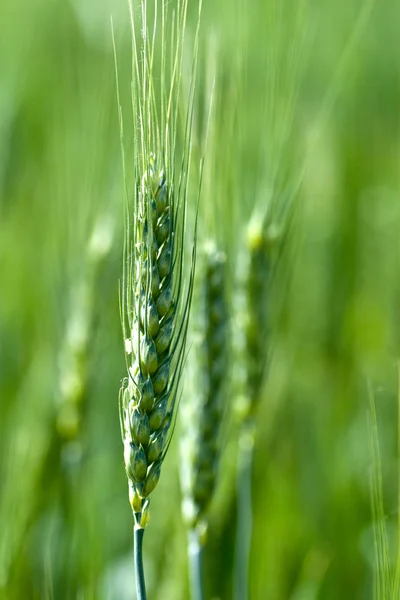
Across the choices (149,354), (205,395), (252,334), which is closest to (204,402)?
(205,395)

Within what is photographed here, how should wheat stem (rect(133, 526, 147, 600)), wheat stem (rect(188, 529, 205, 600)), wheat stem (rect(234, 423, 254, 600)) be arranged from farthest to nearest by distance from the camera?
wheat stem (rect(234, 423, 254, 600)) → wheat stem (rect(188, 529, 205, 600)) → wheat stem (rect(133, 526, 147, 600))

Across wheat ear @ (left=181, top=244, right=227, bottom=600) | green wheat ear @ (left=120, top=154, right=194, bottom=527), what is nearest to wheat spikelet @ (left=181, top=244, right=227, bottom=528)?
wheat ear @ (left=181, top=244, right=227, bottom=600)

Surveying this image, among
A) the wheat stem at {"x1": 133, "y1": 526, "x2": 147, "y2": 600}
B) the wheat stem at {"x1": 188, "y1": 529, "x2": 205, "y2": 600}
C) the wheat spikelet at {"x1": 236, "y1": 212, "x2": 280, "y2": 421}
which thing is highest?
the wheat spikelet at {"x1": 236, "y1": 212, "x2": 280, "y2": 421}

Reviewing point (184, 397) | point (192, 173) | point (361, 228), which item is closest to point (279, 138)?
point (192, 173)

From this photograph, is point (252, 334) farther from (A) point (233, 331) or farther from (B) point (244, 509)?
(B) point (244, 509)

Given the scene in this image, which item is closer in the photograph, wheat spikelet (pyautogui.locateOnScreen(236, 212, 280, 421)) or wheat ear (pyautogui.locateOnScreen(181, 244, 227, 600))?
wheat ear (pyautogui.locateOnScreen(181, 244, 227, 600))

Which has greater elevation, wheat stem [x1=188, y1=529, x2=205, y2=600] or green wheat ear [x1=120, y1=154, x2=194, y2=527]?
green wheat ear [x1=120, y1=154, x2=194, y2=527]

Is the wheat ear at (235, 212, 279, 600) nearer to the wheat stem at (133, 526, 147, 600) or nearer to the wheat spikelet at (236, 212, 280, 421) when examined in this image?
the wheat spikelet at (236, 212, 280, 421)
